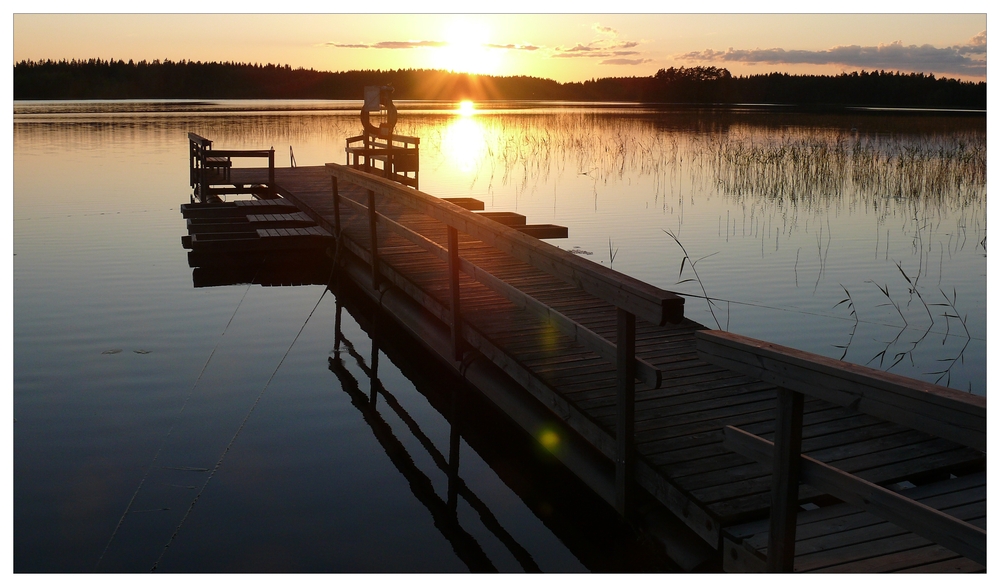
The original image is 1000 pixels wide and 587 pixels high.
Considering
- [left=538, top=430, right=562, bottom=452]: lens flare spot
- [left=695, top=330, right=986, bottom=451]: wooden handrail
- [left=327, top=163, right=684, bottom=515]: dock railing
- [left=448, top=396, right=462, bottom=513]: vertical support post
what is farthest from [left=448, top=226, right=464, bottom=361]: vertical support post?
[left=695, top=330, right=986, bottom=451]: wooden handrail

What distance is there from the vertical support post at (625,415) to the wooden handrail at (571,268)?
0.48 ft

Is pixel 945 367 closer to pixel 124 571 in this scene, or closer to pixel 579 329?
pixel 579 329

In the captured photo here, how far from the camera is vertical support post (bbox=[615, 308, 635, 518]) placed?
12.8 feet

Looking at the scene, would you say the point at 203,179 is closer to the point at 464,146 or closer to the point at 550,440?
the point at 550,440

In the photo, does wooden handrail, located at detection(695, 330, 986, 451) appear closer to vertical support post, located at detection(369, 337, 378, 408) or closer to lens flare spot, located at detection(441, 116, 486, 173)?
A: vertical support post, located at detection(369, 337, 378, 408)

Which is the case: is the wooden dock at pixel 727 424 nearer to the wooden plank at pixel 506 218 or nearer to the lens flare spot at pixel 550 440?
the lens flare spot at pixel 550 440

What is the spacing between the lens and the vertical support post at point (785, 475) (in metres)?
2.82

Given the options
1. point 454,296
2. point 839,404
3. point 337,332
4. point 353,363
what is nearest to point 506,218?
point 337,332

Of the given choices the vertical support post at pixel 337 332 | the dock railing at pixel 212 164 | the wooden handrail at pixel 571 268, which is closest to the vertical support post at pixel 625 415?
the wooden handrail at pixel 571 268

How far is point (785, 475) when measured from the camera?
9.41 ft

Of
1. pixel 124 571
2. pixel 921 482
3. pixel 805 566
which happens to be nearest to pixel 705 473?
pixel 805 566

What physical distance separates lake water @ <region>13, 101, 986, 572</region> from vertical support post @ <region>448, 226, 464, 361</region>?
50 cm

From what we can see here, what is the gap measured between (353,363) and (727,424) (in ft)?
13.0
